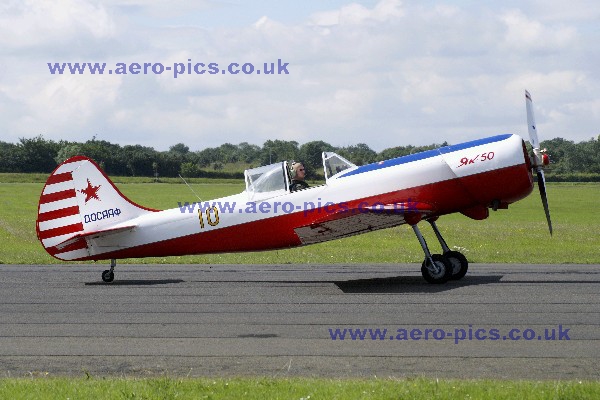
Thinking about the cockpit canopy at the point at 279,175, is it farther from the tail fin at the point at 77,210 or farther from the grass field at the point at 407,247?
the grass field at the point at 407,247

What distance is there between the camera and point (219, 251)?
16828 millimetres

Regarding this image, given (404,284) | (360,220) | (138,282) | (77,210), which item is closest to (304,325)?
(360,220)

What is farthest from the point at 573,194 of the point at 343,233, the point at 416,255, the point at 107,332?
the point at 107,332

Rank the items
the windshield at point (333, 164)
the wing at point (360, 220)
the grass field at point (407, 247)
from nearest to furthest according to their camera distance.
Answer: the wing at point (360, 220)
the windshield at point (333, 164)
the grass field at point (407, 247)

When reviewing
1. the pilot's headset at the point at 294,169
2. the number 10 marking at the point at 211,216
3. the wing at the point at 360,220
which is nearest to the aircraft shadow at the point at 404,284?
the wing at the point at 360,220

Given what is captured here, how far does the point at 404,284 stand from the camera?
16.0 metres

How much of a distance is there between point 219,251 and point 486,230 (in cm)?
2107

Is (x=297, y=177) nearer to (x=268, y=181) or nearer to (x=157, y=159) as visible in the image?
(x=268, y=181)

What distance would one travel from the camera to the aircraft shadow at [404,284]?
15.1 m

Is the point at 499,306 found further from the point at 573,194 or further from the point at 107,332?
the point at 573,194

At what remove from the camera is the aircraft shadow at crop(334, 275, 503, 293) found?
15086 mm

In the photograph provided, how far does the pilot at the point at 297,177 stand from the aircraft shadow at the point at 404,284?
1781mm

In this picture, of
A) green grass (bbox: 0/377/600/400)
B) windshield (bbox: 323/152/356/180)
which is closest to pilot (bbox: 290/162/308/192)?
windshield (bbox: 323/152/356/180)

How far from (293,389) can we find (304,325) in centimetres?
363
